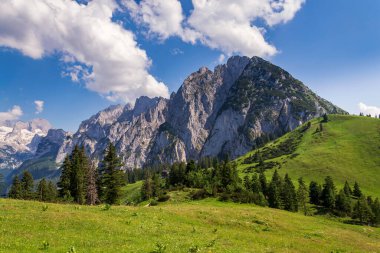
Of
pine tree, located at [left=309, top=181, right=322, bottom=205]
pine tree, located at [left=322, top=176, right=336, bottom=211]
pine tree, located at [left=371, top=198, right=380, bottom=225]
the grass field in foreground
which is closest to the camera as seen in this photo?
the grass field in foreground

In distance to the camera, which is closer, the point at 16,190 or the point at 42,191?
the point at 16,190

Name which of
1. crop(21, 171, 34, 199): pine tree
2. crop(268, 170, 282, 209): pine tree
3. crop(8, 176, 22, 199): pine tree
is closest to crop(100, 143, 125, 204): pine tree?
crop(8, 176, 22, 199): pine tree

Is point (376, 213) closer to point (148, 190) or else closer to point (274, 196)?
point (274, 196)

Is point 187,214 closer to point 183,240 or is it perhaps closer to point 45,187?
point 183,240

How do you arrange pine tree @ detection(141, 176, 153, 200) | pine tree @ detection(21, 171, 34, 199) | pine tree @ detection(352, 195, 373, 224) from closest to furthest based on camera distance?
pine tree @ detection(352, 195, 373, 224) → pine tree @ detection(21, 171, 34, 199) → pine tree @ detection(141, 176, 153, 200)

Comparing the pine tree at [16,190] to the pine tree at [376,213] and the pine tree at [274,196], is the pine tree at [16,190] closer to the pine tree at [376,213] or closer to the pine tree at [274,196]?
the pine tree at [274,196]

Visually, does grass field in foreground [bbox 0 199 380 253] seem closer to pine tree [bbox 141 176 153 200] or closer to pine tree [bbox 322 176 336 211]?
pine tree [bbox 322 176 336 211]

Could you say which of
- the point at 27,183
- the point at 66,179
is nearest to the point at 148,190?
the point at 27,183

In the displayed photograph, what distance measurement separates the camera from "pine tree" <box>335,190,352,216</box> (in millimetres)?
124562

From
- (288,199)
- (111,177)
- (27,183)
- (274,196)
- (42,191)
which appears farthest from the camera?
(27,183)

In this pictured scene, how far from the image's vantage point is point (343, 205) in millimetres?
125750

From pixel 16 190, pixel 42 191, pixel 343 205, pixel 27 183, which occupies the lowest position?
pixel 343 205

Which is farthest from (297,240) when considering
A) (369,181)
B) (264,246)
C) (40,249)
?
(369,181)

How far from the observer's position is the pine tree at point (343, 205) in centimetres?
12456
